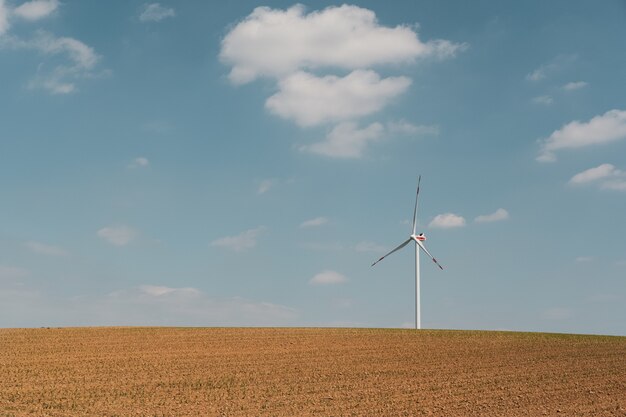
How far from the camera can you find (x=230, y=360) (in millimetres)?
38094

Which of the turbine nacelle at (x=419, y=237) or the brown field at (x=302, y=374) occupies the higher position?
the turbine nacelle at (x=419, y=237)

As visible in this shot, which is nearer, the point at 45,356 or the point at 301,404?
the point at 301,404

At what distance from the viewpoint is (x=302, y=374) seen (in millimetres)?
33219

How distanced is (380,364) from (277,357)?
19.4ft

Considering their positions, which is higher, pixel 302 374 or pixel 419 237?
pixel 419 237

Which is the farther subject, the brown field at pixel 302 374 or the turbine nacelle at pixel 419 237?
the turbine nacelle at pixel 419 237

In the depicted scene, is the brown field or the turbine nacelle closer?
the brown field

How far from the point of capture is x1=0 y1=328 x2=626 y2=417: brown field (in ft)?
84.4

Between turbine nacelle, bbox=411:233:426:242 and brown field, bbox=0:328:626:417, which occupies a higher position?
turbine nacelle, bbox=411:233:426:242

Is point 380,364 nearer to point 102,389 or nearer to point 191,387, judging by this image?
point 191,387

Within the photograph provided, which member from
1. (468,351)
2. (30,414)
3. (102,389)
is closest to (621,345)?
(468,351)

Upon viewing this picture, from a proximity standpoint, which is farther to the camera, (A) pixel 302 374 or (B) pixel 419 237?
(B) pixel 419 237

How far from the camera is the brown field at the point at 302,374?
25734 mm

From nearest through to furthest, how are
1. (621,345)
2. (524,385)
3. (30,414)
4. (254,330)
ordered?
(30,414), (524,385), (621,345), (254,330)
